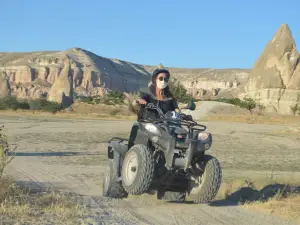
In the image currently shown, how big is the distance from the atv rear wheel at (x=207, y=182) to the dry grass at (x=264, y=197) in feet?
3.08

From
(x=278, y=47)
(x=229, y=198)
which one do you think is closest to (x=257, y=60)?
(x=278, y=47)

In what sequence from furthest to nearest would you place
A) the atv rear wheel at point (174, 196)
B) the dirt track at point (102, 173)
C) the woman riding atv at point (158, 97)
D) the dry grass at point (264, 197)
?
1. the atv rear wheel at point (174, 196)
2. the woman riding atv at point (158, 97)
3. the dry grass at point (264, 197)
4. the dirt track at point (102, 173)

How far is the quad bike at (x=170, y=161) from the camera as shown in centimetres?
654

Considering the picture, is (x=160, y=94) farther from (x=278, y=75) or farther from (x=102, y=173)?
(x=278, y=75)

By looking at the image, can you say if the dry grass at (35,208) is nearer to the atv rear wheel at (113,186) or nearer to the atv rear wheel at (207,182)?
the atv rear wheel at (113,186)

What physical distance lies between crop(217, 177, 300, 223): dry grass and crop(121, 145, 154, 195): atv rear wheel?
199 centimetres

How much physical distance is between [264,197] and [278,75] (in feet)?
343

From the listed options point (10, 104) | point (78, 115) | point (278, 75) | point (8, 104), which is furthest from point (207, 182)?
point (278, 75)

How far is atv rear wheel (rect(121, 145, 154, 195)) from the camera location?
648cm

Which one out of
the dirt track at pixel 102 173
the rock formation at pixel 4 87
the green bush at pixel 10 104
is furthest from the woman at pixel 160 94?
the rock formation at pixel 4 87

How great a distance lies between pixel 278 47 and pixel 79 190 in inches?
4292

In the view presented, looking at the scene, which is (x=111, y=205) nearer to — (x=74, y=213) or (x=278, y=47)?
(x=74, y=213)

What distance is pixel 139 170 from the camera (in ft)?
21.4

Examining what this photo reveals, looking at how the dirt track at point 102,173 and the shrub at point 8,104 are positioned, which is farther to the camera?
the shrub at point 8,104
